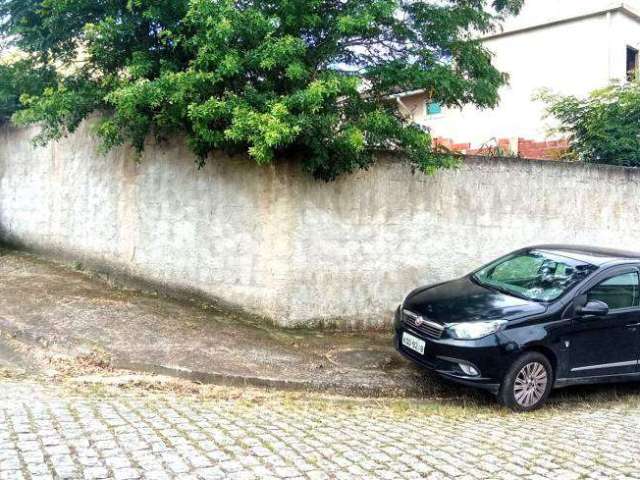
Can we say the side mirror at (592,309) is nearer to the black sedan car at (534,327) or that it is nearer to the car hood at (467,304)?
the black sedan car at (534,327)

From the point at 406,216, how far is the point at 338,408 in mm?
3310

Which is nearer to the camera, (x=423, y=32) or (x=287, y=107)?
(x=287, y=107)

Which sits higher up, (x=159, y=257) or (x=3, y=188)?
(x=3, y=188)

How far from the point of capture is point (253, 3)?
648 cm

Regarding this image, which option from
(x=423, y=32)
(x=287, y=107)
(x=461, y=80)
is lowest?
(x=287, y=107)

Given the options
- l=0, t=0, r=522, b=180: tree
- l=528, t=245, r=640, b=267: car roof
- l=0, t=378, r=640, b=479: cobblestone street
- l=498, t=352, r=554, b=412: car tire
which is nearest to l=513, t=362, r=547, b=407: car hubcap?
l=498, t=352, r=554, b=412: car tire

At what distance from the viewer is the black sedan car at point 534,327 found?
537 centimetres

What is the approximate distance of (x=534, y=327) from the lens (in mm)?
5430

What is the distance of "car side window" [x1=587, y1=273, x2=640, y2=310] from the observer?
19.3 ft

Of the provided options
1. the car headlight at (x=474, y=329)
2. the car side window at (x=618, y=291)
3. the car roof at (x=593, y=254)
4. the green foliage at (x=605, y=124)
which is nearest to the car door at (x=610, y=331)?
the car side window at (x=618, y=291)

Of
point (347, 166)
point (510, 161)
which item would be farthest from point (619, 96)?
point (347, 166)

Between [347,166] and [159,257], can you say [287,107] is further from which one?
[159,257]

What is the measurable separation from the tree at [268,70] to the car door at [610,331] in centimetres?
237

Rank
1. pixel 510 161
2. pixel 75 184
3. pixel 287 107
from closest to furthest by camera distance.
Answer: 1. pixel 287 107
2. pixel 510 161
3. pixel 75 184
